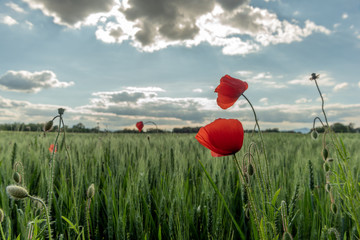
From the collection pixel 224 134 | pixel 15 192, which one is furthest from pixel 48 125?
pixel 224 134

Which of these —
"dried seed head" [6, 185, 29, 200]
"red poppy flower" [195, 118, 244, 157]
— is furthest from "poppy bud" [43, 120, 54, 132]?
"red poppy flower" [195, 118, 244, 157]

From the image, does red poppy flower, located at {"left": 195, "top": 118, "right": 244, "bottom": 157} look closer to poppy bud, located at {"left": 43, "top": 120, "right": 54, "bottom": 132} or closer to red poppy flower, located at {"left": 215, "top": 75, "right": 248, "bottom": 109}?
red poppy flower, located at {"left": 215, "top": 75, "right": 248, "bottom": 109}

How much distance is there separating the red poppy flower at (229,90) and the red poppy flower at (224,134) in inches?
5.1

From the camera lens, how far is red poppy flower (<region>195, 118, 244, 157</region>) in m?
0.68

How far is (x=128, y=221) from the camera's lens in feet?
4.55

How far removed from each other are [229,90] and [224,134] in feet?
0.53

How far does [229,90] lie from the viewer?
785 mm

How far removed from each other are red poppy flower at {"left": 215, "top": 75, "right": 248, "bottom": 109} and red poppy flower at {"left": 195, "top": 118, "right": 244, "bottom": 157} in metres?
0.13

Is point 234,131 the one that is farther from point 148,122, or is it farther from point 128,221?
point 148,122

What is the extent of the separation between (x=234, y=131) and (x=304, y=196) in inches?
47.3

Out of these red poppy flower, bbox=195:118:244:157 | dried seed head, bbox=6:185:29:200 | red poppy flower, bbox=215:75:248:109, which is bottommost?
dried seed head, bbox=6:185:29:200

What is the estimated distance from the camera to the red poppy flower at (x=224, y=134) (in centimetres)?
68

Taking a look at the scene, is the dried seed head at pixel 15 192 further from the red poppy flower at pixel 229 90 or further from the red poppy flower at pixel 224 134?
the red poppy flower at pixel 229 90

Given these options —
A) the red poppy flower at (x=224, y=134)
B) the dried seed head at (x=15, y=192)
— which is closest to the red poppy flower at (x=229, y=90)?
the red poppy flower at (x=224, y=134)
